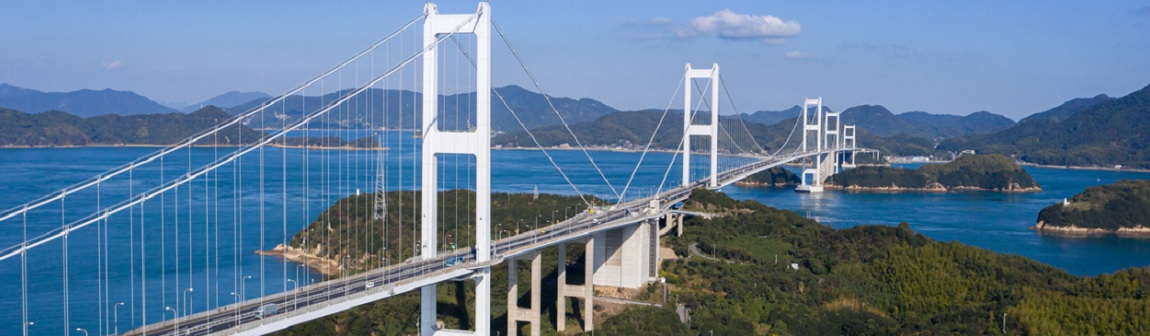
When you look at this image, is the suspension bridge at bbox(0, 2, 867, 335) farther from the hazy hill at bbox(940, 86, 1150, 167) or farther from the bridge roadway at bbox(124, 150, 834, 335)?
the hazy hill at bbox(940, 86, 1150, 167)

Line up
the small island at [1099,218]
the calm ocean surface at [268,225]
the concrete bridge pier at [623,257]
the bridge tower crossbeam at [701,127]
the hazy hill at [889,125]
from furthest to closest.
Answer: the hazy hill at [889,125] → the small island at [1099,218] → the bridge tower crossbeam at [701,127] → the calm ocean surface at [268,225] → the concrete bridge pier at [623,257]

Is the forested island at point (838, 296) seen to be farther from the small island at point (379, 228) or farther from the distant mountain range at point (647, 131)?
the distant mountain range at point (647, 131)

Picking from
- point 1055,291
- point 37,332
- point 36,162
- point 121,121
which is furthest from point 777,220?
point 121,121

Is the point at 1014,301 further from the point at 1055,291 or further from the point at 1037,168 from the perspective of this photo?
the point at 1037,168

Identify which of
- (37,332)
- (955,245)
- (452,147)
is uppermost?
(452,147)

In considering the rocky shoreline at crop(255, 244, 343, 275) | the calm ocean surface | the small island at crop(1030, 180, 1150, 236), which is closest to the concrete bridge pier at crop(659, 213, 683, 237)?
the calm ocean surface

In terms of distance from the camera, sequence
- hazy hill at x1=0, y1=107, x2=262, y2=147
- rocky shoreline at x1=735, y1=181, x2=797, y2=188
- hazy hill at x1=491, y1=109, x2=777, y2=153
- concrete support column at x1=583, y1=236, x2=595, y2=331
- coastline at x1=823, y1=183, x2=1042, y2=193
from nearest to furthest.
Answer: concrete support column at x1=583, y1=236, x2=595, y2=331
coastline at x1=823, y1=183, x2=1042, y2=193
rocky shoreline at x1=735, y1=181, x2=797, y2=188
hazy hill at x1=0, y1=107, x2=262, y2=147
hazy hill at x1=491, y1=109, x2=777, y2=153

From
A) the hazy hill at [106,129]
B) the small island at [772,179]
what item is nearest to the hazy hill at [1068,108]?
the small island at [772,179]
